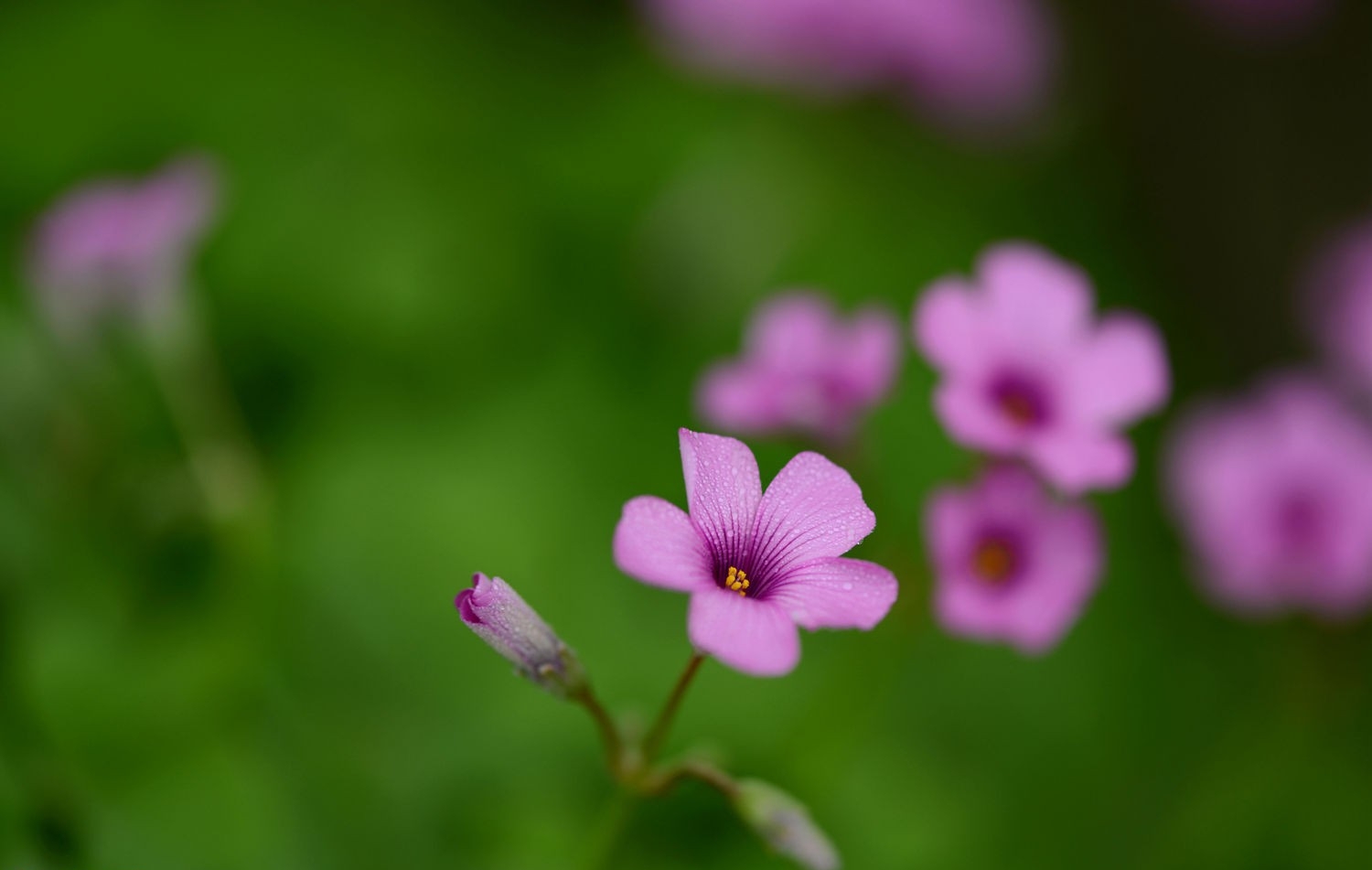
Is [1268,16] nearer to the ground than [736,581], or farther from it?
farther from it

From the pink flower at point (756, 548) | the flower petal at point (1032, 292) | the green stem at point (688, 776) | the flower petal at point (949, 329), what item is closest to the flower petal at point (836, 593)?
the pink flower at point (756, 548)

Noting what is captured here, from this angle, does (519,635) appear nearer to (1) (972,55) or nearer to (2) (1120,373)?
(2) (1120,373)

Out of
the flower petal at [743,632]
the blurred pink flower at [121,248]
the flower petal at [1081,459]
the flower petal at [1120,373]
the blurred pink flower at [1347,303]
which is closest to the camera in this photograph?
the flower petal at [743,632]

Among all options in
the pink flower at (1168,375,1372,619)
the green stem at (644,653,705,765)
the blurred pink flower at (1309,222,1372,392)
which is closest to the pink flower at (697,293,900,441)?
the green stem at (644,653,705,765)

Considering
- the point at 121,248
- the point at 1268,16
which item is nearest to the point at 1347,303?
the point at 1268,16

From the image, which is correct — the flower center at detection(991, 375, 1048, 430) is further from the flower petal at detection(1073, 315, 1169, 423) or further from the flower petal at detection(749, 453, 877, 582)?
the flower petal at detection(749, 453, 877, 582)

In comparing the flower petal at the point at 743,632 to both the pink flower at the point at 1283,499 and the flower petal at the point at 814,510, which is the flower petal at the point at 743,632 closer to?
the flower petal at the point at 814,510

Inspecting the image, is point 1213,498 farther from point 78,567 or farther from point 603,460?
point 78,567
